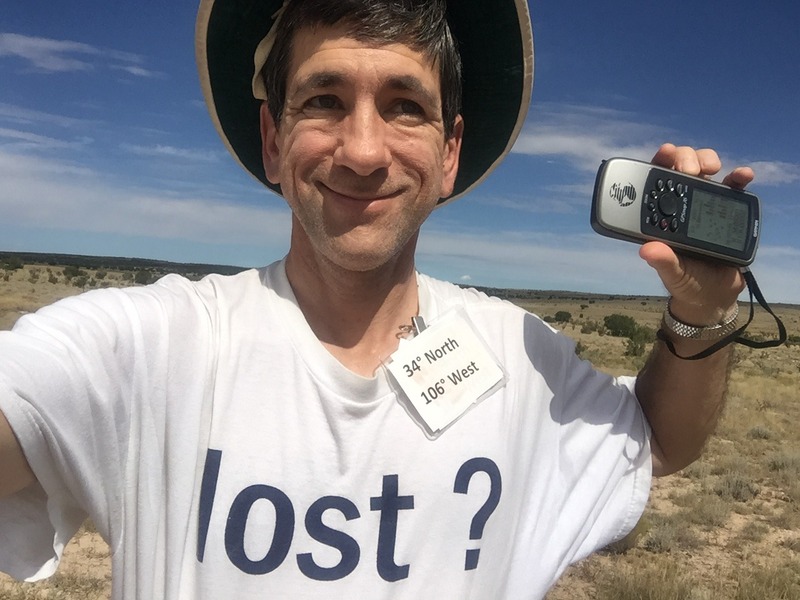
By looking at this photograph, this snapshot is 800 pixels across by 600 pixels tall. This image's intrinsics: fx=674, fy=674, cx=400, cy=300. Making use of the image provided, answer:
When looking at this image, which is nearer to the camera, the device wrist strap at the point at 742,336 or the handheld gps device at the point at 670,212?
the handheld gps device at the point at 670,212

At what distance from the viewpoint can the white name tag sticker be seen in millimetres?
1729

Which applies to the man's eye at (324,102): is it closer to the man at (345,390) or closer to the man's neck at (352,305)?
the man at (345,390)

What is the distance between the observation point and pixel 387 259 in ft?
6.05

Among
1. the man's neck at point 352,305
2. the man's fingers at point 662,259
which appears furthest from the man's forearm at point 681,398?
the man's neck at point 352,305

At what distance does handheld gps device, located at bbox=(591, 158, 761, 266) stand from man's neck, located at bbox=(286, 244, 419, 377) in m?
0.60

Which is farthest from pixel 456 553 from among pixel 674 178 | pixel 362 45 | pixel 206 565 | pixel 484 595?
pixel 362 45

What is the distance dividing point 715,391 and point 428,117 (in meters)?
1.17

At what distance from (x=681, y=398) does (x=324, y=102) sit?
4.40 feet

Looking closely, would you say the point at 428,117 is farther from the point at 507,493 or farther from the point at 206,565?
the point at 206,565

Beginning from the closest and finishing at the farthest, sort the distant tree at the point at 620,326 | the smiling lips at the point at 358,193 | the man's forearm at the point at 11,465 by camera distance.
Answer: the man's forearm at the point at 11,465, the smiling lips at the point at 358,193, the distant tree at the point at 620,326

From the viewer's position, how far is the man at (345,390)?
4.66 ft

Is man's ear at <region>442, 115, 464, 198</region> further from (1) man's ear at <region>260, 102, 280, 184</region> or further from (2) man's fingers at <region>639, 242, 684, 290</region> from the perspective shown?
(2) man's fingers at <region>639, 242, 684, 290</region>

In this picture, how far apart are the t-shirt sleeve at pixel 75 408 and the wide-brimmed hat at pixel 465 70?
979 millimetres

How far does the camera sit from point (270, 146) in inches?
82.8
